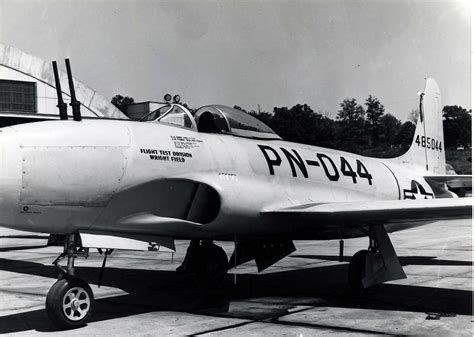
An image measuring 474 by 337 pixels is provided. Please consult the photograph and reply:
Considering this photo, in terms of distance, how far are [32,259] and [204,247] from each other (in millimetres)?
6253

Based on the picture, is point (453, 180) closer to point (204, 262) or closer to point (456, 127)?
point (204, 262)

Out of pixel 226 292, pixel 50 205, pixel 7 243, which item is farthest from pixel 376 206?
pixel 7 243

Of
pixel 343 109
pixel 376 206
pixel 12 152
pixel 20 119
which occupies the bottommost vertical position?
pixel 376 206

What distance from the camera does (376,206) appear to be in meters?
7.14

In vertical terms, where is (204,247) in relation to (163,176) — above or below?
below

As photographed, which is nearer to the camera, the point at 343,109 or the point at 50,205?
the point at 50,205

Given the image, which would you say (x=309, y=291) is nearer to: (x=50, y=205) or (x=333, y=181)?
(x=333, y=181)

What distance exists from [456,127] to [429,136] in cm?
9719

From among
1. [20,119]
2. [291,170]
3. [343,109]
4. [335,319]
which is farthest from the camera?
[343,109]

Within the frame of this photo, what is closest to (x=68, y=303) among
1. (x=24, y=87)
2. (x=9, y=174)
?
(x=9, y=174)

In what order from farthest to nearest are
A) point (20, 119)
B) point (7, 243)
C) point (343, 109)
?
point (343, 109) < point (20, 119) < point (7, 243)

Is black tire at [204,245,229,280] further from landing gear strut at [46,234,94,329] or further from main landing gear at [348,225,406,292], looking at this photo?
landing gear strut at [46,234,94,329]

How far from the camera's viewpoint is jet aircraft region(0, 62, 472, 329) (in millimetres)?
5559

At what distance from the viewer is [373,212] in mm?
7098
